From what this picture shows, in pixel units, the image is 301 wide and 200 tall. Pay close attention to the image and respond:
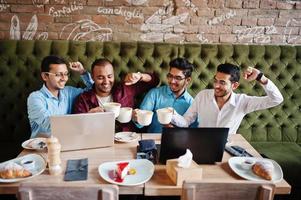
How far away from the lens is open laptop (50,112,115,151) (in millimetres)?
1521

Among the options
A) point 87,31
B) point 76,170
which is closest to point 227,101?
point 76,170

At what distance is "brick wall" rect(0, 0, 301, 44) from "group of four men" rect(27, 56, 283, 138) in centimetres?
54

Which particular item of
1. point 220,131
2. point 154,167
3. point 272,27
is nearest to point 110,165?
point 154,167

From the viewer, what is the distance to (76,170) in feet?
4.73

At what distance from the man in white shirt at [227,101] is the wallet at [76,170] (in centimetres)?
79

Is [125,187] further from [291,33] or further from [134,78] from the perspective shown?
[291,33]

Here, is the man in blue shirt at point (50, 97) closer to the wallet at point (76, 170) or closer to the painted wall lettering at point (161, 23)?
the wallet at point (76, 170)

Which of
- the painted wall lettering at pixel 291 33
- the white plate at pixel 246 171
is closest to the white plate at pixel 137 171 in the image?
the white plate at pixel 246 171

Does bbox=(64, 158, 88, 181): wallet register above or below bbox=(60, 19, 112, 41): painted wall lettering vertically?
below

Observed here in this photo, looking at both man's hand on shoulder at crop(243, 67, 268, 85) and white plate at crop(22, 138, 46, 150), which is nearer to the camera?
white plate at crop(22, 138, 46, 150)

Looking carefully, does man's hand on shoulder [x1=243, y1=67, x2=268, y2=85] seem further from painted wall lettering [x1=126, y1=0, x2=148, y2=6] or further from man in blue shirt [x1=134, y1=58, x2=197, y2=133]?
painted wall lettering [x1=126, y1=0, x2=148, y2=6]

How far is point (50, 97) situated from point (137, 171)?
3.55 ft

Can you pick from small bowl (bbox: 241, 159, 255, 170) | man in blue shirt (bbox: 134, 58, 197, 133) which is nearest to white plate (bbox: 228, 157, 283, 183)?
small bowl (bbox: 241, 159, 255, 170)

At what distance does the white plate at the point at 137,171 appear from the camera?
136cm
